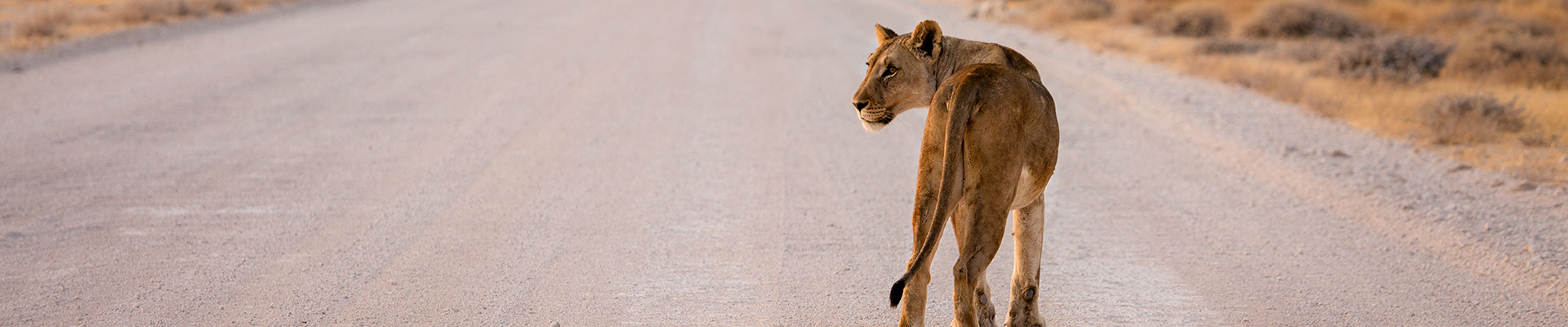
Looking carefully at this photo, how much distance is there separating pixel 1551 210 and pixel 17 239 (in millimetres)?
8082

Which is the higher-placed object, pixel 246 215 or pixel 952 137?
pixel 952 137

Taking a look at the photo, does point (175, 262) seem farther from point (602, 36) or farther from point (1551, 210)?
point (602, 36)

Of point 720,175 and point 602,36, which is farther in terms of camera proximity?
point 602,36

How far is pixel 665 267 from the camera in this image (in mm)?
4758

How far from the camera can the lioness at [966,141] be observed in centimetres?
290

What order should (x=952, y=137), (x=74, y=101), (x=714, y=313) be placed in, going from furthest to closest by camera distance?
(x=74, y=101)
(x=714, y=313)
(x=952, y=137)

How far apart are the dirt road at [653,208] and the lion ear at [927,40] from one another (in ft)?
4.09

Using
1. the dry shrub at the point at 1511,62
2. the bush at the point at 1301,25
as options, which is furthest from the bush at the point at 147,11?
the dry shrub at the point at 1511,62

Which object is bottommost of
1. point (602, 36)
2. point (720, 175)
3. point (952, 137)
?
point (602, 36)

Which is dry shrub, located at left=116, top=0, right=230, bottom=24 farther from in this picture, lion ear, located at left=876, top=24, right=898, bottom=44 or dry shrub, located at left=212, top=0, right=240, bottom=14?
lion ear, located at left=876, top=24, right=898, bottom=44

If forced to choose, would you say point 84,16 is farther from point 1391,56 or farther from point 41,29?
point 1391,56

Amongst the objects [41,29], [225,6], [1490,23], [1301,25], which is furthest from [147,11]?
[1490,23]

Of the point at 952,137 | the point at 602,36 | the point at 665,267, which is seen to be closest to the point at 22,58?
the point at 602,36

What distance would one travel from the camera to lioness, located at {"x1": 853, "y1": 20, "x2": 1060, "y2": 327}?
2.90m
